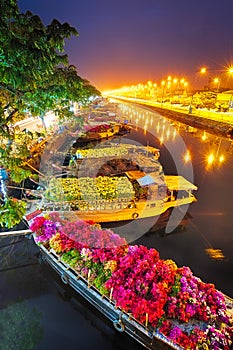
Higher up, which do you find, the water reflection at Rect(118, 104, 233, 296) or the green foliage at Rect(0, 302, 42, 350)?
the water reflection at Rect(118, 104, 233, 296)

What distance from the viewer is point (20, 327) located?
630cm

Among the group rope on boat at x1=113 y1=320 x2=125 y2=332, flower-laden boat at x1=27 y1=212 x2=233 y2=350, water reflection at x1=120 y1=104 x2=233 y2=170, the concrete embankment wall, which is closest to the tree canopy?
flower-laden boat at x1=27 y1=212 x2=233 y2=350

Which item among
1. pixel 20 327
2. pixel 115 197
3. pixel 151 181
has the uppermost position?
pixel 151 181

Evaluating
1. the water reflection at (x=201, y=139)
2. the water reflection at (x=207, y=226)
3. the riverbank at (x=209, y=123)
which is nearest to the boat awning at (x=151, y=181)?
the water reflection at (x=207, y=226)

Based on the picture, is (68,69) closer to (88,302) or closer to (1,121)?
(1,121)

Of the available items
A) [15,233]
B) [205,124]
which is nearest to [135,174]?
[15,233]

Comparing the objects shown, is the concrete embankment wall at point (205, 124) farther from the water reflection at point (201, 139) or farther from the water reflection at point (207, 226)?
the water reflection at point (207, 226)

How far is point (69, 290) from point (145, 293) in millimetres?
3317

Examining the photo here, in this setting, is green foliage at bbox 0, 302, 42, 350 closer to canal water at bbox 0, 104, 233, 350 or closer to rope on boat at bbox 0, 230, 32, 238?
canal water at bbox 0, 104, 233, 350

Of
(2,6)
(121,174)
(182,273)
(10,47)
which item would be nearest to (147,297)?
(182,273)

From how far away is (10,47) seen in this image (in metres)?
2.86

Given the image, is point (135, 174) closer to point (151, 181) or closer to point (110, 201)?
point (151, 181)

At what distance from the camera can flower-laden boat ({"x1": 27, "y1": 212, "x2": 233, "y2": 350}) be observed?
16.2 ft

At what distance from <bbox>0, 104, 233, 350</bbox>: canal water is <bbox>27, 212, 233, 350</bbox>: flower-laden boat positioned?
677 millimetres
